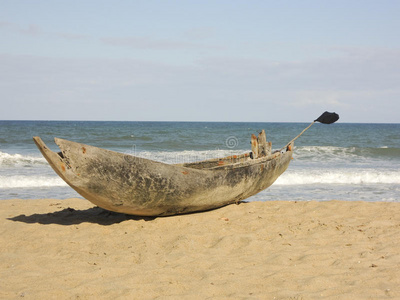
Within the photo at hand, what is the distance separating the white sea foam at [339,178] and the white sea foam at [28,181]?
6.97m

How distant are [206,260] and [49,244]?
2254mm

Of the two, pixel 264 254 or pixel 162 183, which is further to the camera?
pixel 162 183

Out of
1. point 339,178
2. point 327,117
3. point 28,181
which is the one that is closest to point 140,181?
point 327,117

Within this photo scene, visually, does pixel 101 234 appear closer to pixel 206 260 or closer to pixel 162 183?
pixel 162 183

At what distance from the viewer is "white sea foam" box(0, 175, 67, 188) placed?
1123cm

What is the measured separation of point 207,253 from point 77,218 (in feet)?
9.32

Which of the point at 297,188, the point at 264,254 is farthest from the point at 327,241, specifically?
the point at 297,188

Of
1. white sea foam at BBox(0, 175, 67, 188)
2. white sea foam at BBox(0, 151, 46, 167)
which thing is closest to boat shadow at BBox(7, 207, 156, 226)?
white sea foam at BBox(0, 175, 67, 188)

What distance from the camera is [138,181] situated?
18.2ft

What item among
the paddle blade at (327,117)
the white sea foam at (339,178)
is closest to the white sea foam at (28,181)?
the white sea foam at (339,178)

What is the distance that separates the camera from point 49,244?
521cm

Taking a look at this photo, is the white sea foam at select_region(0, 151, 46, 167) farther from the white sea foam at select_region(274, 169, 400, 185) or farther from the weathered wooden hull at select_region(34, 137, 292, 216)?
the weathered wooden hull at select_region(34, 137, 292, 216)

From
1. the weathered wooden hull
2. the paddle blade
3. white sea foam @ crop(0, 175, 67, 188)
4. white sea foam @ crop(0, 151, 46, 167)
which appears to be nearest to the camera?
the weathered wooden hull

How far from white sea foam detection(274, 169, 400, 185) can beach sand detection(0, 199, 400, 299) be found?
4928mm
